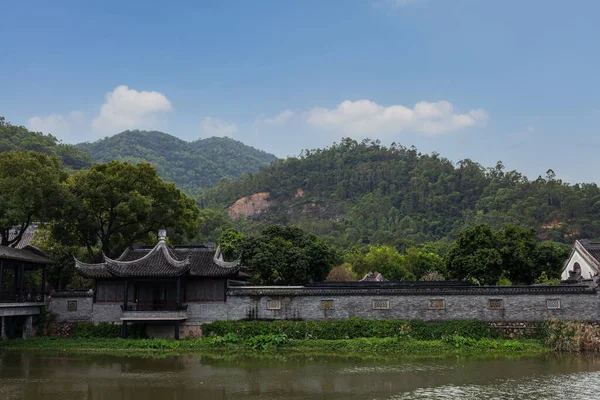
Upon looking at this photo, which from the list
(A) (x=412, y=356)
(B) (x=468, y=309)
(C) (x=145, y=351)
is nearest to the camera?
(A) (x=412, y=356)

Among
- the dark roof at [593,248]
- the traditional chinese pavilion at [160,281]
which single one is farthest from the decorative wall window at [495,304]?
the traditional chinese pavilion at [160,281]

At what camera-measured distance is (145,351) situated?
27.1 metres

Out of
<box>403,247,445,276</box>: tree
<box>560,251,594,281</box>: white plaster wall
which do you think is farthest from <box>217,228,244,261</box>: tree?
<box>560,251,594,281</box>: white plaster wall

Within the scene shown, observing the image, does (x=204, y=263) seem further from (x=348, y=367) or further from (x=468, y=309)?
(x=468, y=309)

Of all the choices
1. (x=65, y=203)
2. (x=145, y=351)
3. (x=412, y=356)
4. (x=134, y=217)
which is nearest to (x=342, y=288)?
(x=412, y=356)

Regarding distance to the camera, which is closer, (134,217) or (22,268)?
(22,268)

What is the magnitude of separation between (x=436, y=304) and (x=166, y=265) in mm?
14049

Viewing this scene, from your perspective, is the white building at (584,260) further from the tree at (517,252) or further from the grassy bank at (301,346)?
the grassy bank at (301,346)

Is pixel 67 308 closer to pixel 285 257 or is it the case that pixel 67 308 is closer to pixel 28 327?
pixel 28 327

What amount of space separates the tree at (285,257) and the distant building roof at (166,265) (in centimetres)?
662

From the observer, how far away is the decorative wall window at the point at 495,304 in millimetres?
28859

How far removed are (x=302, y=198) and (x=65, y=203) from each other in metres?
93.0

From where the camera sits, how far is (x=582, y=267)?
32.9 metres

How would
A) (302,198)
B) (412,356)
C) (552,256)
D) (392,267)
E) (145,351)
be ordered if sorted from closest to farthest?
(412,356) < (145,351) < (552,256) < (392,267) < (302,198)
